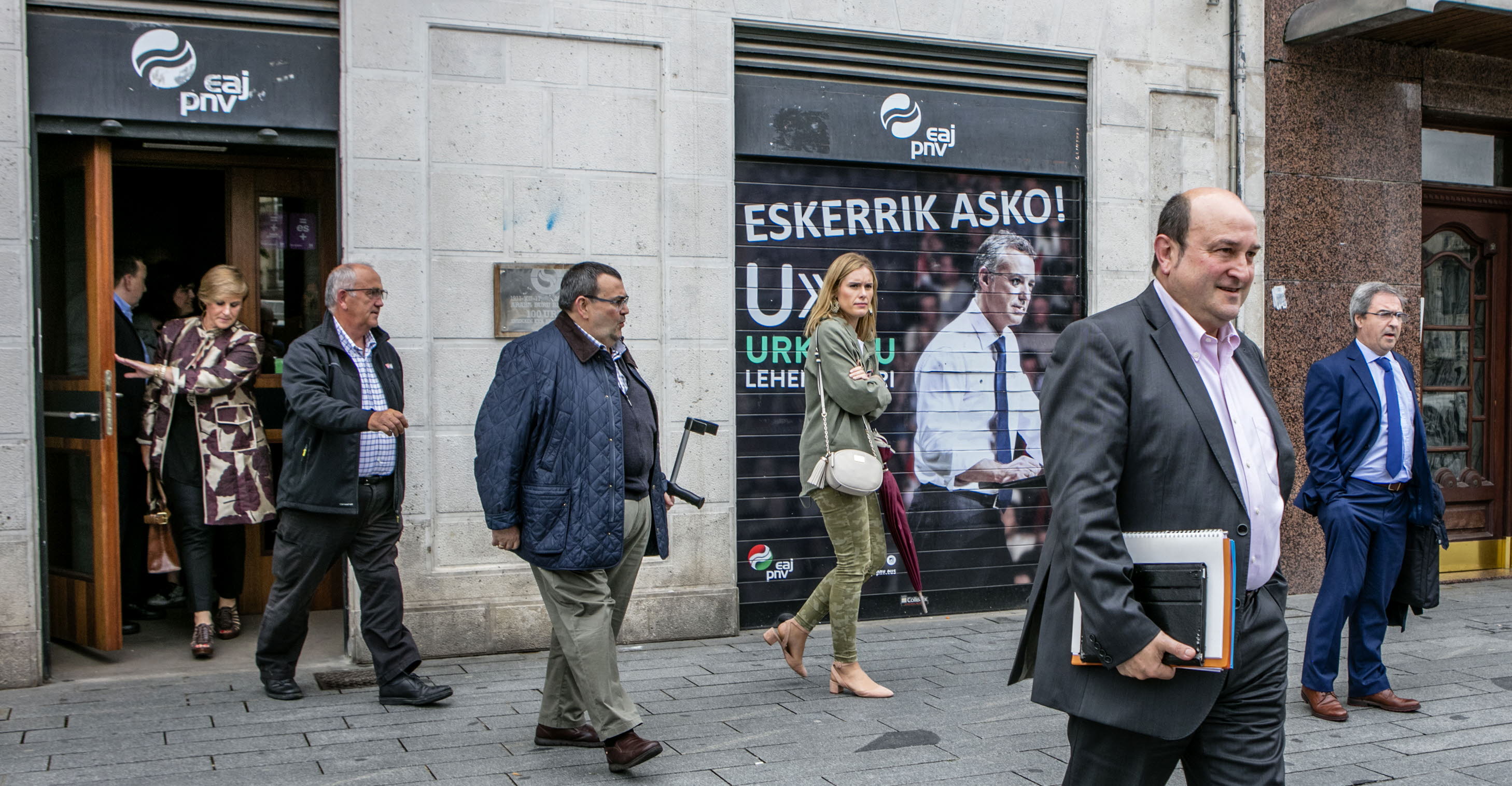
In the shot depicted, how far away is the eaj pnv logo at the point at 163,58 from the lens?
6035mm

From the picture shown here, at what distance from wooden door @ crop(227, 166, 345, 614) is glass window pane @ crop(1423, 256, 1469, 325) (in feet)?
25.6

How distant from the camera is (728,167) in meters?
7.07

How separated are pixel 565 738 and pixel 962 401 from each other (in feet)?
12.3

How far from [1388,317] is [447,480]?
15.0ft

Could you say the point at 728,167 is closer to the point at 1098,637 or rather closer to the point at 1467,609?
the point at 1098,637

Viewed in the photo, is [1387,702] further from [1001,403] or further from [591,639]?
[591,639]

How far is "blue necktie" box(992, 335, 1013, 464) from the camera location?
25.7 ft

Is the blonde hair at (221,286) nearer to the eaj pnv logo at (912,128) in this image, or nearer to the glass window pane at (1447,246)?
the eaj pnv logo at (912,128)

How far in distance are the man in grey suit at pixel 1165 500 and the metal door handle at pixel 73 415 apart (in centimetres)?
505

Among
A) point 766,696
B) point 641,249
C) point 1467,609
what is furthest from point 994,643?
point 1467,609

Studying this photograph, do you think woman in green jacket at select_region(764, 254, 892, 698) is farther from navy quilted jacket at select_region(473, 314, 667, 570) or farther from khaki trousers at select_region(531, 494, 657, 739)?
navy quilted jacket at select_region(473, 314, 667, 570)

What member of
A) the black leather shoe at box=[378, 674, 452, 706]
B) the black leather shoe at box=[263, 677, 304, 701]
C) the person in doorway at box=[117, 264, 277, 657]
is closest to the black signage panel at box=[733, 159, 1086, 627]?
the black leather shoe at box=[378, 674, 452, 706]

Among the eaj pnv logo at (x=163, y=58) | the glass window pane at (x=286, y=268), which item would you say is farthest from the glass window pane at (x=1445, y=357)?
the eaj pnv logo at (x=163, y=58)

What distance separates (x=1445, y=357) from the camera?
9438 millimetres
